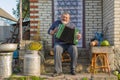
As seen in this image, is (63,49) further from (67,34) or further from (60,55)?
(67,34)

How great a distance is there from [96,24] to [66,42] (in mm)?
2031

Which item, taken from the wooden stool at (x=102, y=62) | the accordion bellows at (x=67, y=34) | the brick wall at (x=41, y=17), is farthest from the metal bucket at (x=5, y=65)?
the wooden stool at (x=102, y=62)

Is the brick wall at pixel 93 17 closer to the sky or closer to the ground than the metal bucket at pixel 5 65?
closer to the sky

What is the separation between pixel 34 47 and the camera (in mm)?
7543

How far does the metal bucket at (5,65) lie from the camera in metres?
7.39

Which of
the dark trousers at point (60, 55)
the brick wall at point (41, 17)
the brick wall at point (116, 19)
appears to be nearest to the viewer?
the dark trousers at point (60, 55)

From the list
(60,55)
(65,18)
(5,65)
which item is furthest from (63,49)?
(5,65)

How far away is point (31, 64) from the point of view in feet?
24.1

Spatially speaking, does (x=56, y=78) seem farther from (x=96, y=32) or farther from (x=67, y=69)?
(x=96, y=32)

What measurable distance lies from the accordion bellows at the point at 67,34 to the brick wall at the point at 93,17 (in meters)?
1.88

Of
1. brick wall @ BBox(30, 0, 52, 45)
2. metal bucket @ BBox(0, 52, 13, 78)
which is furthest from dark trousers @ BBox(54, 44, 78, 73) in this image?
brick wall @ BBox(30, 0, 52, 45)

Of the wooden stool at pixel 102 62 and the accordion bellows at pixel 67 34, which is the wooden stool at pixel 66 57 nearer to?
the accordion bellows at pixel 67 34

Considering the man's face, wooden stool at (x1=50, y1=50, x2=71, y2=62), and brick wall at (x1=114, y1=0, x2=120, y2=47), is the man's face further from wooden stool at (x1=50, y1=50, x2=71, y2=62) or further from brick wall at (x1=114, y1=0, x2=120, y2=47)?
brick wall at (x1=114, y1=0, x2=120, y2=47)

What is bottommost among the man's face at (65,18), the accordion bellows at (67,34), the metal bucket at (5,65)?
the metal bucket at (5,65)
